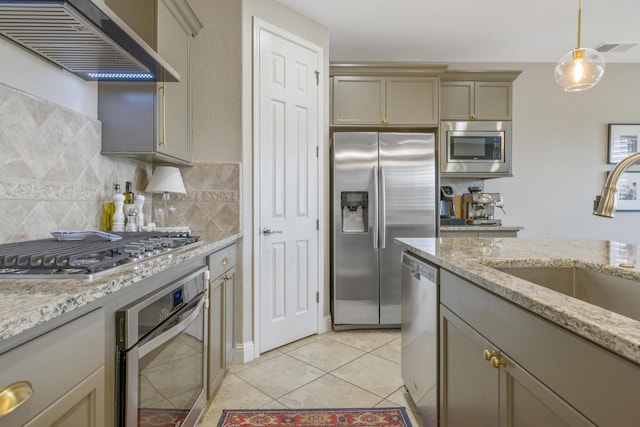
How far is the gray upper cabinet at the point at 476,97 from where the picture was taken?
3533mm

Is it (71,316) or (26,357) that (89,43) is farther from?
(26,357)

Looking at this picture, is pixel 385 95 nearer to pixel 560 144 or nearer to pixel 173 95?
pixel 173 95

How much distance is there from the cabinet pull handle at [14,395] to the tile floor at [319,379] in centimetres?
133

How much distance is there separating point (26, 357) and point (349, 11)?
3.10m

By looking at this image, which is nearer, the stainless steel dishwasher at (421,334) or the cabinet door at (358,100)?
the stainless steel dishwasher at (421,334)

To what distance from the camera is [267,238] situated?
255 cm

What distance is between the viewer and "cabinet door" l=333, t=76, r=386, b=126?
10.7 feet

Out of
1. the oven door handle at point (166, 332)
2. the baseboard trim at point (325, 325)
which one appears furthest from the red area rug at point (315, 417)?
the baseboard trim at point (325, 325)

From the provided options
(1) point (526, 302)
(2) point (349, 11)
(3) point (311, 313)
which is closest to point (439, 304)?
(1) point (526, 302)

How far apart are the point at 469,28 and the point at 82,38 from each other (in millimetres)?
3186

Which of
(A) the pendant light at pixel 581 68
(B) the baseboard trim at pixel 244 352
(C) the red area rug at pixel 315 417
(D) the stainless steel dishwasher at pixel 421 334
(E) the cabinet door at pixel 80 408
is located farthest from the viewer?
(B) the baseboard trim at pixel 244 352

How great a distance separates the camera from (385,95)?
130 inches

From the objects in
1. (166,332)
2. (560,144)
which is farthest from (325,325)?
(560,144)

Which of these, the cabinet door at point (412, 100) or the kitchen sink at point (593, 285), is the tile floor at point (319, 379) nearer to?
the kitchen sink at point (593, 285)
